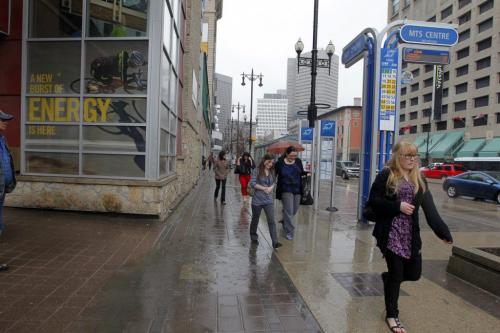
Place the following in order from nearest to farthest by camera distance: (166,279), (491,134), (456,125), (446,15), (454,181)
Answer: (166,279)
(454,181)
(491,134)
(456,125)
(446,15)

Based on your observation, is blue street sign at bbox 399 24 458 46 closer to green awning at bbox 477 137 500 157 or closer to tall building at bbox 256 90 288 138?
green awning at bbox 477 137 500 157

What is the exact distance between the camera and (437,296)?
453 centimetres

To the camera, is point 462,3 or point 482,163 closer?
point 482,163

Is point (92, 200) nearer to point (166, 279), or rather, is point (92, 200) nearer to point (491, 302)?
point (166, 279)

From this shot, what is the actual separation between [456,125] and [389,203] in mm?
62545

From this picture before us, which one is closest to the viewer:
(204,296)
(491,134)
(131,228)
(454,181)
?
(204,296)

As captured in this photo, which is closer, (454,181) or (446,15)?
(454,181)

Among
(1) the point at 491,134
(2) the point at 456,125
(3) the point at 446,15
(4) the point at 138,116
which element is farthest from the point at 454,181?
(3) the point at 446,15

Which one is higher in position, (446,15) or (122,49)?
(446,15)

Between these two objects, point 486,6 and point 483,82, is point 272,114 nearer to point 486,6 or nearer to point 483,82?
point 483,82

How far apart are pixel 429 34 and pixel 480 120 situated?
51431 millimetres

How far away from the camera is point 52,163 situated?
28.7ft

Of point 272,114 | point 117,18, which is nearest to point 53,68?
point 117,18

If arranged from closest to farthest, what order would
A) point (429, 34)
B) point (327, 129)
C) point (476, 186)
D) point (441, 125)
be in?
point (429, 34) → point (327, 129) → point (476, 186) → point (441, 125)
